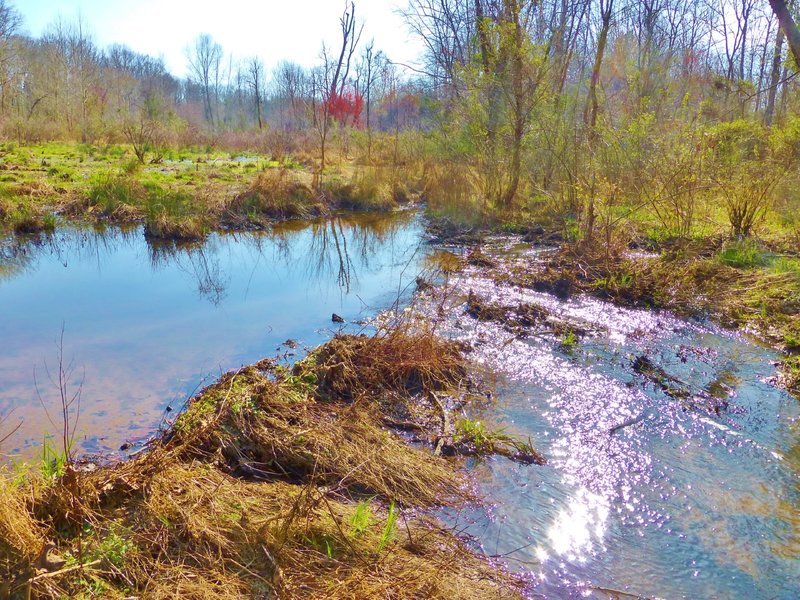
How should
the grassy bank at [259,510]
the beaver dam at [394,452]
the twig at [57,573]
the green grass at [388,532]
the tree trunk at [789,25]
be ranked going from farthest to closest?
1. the tree trunk at [789,25]
2. the green grass at [388,532]
3. the beaver dam at [394,452]
4. the grassy bank at [259,510]
5. the twig at [57,573]

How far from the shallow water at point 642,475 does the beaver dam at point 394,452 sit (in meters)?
0.02

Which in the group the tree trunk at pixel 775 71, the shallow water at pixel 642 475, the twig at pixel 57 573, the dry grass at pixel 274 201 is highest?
the tree trunk at pixel 775 71

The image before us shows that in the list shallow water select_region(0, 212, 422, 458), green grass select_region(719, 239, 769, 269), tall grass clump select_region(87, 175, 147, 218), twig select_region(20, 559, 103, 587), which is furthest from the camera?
tall grass clump select_region(87, 175, 147, 218)

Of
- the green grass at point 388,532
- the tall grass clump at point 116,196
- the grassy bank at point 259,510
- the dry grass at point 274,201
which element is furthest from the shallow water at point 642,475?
the tall grass clump at point 116,196

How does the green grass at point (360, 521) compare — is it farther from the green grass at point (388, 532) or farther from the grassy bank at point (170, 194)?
the grassy bank at point (170, 194)

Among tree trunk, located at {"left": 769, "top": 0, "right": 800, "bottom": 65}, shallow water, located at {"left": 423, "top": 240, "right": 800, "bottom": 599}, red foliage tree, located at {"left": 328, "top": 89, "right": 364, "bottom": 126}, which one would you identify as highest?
red foliage tree, located at {"left": 328, "top": 89, "right": 364, "bottom": 126}

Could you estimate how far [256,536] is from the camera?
2.92 m

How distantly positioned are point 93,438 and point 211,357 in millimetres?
1804

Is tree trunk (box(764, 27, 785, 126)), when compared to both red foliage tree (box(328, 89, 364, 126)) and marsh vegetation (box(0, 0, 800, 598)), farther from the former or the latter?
red foliage tree (box(328, 89, 364, 126))

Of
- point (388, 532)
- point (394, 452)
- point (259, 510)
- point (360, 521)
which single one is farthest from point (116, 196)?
A: point (388, 532)

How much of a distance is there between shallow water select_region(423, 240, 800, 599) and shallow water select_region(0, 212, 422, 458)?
272 cm

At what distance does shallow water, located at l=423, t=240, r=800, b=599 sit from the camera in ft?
10.7

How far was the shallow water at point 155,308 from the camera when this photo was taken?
16.4ft

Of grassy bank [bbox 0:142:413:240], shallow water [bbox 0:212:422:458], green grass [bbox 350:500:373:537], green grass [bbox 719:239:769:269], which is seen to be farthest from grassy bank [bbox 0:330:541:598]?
grassy bank [bbox 0:142:413:240]
